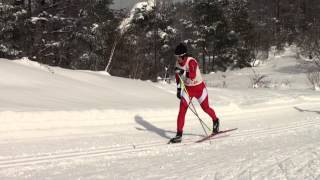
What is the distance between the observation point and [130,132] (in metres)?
9.69

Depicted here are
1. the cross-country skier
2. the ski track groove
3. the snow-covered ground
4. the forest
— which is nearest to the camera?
the snow-covered ground

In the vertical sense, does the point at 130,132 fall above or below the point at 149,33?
below

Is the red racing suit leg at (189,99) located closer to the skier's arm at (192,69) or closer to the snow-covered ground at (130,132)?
the skier's arm at (192,69)

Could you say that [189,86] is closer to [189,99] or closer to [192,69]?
[189,99]

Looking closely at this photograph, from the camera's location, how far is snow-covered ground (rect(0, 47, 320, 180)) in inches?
239

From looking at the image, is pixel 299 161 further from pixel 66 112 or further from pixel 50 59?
pixel 50 59

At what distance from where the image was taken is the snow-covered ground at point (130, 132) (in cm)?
608

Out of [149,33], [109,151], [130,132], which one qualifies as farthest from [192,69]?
[149,33]

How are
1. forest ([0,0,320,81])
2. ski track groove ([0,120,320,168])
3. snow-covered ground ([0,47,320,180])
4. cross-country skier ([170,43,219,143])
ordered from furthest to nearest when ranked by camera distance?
forest ([0,0,320,81]), cross-country skier ([170,43,219,143]), ski track groove ([0,120,320,168]), snow-covered ground ([0,47,320,180])

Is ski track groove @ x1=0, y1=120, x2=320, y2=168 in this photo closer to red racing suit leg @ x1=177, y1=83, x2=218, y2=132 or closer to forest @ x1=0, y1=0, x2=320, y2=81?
red racing suit leg @ x1=177, y1=83, x2=218, y2=132

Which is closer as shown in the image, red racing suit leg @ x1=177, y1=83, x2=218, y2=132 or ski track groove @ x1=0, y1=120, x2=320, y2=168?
ski track groove @ x1=0, y1=120, x2=320, y2=168

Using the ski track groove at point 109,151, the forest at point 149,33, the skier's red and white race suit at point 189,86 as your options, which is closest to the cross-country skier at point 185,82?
the skier's red and white race suit at point 189,86

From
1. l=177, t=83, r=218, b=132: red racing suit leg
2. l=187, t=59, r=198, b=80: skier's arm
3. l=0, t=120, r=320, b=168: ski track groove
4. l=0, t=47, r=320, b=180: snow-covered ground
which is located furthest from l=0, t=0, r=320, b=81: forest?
l=187, t=59, r=198, b=80: skier's arm

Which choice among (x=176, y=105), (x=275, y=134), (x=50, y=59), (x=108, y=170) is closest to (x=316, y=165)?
(x=108, y=170)
